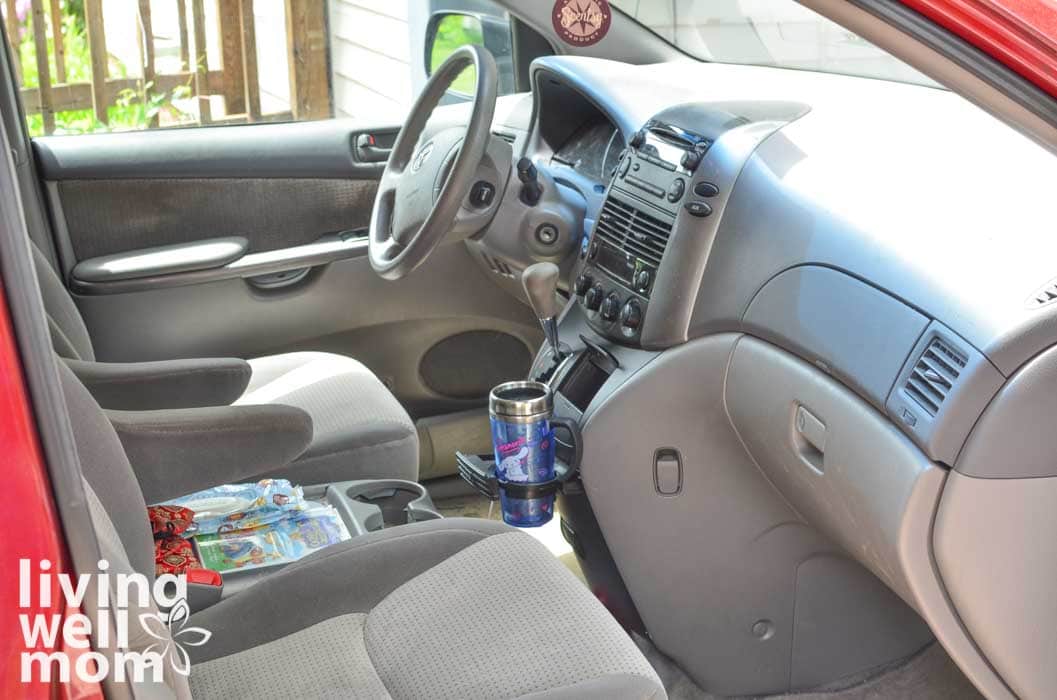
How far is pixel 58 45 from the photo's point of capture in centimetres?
280

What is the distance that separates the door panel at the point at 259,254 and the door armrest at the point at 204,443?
111 cm

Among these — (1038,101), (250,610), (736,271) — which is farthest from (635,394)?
(1038,101)

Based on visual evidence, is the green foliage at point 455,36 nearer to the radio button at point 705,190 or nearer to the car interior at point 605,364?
the car interior at point 605,364

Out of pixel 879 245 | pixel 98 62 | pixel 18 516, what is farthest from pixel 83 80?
pixel 18 516

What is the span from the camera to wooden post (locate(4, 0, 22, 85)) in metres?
2.63

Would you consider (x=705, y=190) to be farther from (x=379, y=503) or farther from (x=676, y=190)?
(x=379, y=503)

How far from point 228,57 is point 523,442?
151cm

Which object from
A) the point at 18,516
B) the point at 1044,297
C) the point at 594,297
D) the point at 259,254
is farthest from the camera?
the point at 259,254

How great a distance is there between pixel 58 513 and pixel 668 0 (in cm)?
210

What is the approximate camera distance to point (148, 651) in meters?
1.01

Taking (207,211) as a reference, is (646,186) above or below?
above

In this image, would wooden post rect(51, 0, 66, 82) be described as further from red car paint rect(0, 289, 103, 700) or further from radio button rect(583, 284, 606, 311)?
red car paint rect(0, 289, 103, 700)

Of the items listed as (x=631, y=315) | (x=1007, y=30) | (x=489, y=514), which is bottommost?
(x=489, y=514)

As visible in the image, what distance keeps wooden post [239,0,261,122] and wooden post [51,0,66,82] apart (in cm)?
41
